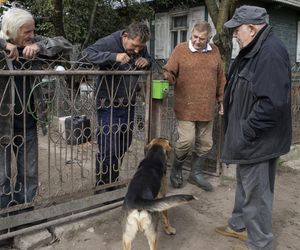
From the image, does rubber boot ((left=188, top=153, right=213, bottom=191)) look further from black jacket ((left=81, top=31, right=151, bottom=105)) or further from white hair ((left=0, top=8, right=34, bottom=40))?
white hair ((left=0, top=8, right=34, bottom=40))

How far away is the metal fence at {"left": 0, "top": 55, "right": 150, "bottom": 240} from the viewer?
321cm

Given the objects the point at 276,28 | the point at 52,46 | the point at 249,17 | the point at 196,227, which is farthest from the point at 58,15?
the point at 276,28

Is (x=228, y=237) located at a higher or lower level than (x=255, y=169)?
lower

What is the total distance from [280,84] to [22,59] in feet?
6.78

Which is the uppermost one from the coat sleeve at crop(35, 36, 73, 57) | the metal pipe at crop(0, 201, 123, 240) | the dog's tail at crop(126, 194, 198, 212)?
the coat sleeve at crop(35, 36, 73, 57)

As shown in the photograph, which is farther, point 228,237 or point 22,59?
point 228,237

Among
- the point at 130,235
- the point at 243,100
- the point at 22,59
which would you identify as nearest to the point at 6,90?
the point at 22,59

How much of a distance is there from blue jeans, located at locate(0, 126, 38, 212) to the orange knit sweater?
69.2 inches

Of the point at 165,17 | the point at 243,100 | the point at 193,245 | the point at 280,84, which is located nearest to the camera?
the point at 280,84

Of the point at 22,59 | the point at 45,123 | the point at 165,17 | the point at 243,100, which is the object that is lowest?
the point at 45,123

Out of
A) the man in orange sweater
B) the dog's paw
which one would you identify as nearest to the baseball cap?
the man in orange sweater

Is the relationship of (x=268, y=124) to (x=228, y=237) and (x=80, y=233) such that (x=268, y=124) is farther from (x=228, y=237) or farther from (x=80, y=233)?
(x=80, y=233)

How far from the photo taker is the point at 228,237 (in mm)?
3641

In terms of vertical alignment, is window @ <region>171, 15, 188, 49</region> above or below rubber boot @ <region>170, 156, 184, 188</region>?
above
